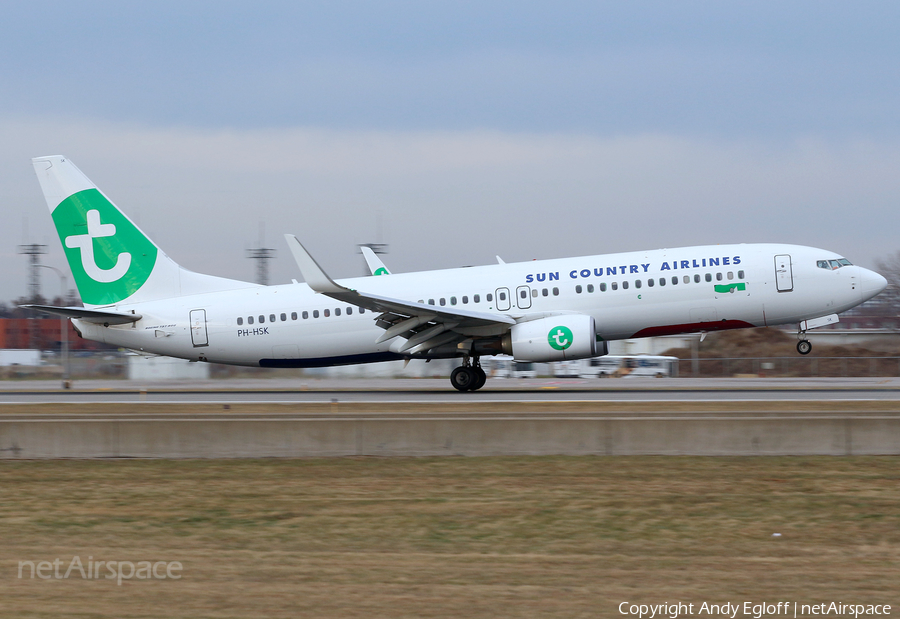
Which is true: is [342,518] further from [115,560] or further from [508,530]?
[115,560]

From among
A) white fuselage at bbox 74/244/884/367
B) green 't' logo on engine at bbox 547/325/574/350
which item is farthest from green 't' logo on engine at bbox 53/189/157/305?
green 't' logo on engine at bbox 547/325/574/350

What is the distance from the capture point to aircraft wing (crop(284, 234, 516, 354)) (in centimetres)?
2491

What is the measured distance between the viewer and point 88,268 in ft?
95.3

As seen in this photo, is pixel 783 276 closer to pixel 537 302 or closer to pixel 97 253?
pixel 537 302

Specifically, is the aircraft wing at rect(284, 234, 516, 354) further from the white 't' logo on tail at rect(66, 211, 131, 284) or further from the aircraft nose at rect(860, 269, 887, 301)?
the aircraft nose at rect(860, 269, 887, 301)

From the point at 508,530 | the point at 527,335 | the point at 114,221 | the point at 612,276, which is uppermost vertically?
the point at 114,221

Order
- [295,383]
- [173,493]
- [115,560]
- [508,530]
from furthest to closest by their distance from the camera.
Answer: [295,383], [173,493], [508,530], [115,560]

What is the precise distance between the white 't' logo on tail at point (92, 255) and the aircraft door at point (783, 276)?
797 inches

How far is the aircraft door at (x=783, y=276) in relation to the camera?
26.4m

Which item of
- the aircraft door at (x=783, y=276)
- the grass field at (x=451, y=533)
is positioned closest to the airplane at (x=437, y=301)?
the aircraft door at (x=783, y=276)

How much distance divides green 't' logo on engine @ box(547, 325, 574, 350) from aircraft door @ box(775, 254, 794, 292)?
6434mm

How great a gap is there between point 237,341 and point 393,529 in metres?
19.4

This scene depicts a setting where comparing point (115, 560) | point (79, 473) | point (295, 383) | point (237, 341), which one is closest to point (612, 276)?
point (237, 341)

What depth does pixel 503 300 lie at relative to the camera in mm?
27297
